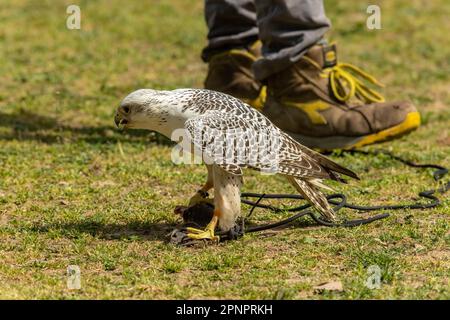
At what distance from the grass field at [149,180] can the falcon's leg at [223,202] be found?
5.1 inches

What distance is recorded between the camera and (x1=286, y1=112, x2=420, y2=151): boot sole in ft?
24.7

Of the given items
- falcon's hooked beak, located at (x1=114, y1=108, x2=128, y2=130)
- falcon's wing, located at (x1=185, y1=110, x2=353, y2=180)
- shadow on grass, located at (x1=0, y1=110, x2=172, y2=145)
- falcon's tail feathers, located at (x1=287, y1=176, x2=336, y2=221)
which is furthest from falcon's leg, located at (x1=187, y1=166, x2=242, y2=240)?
shadow on grass, located at (x1=0, y1=110, x2=172, y2=145)

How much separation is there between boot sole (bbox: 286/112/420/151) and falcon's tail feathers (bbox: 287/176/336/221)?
2060 mm

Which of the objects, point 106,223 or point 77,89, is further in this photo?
point 77,89

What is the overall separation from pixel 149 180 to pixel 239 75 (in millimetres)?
1643

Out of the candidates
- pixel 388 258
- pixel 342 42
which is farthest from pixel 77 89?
pixel 388 258

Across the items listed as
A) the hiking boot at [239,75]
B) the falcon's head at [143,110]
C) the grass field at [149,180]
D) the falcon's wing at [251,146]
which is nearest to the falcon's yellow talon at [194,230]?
the grass field at [149,180]

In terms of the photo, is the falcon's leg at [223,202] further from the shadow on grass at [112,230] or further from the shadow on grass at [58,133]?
the shadow on grass at [58,133]

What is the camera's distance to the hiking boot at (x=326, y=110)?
297 inches

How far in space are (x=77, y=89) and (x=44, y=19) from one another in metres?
2.82

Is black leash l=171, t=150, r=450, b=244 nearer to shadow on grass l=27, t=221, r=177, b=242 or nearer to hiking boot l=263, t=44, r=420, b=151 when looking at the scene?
shadow on grass l=27, t=221, r=177, b=242
